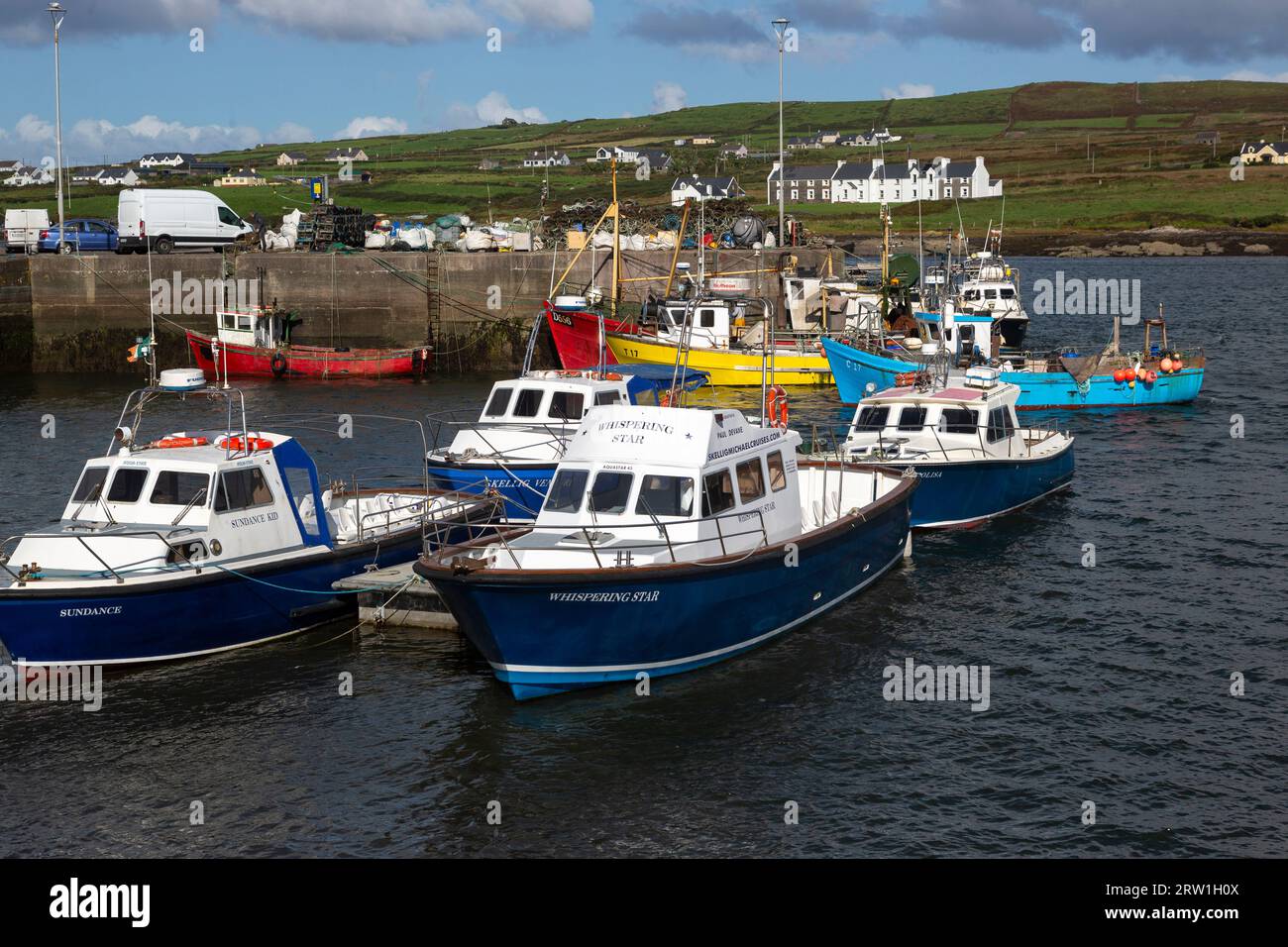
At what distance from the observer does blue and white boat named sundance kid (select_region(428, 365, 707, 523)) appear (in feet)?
93.5

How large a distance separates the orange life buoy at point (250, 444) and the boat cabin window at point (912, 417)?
14.7 metres

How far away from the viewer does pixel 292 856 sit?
15664 mm

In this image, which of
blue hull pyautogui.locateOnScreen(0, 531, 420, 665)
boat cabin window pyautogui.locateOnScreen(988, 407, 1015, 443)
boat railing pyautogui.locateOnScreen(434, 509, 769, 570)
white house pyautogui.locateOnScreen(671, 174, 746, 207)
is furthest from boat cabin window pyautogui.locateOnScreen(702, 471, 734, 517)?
white house pyautogui.locateOnScreen(671, 174, 746, 207)

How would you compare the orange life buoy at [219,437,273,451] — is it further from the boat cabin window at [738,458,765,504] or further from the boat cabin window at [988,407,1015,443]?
the boat cabin window at [988,407,1015,443]

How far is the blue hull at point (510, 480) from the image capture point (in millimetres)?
28375

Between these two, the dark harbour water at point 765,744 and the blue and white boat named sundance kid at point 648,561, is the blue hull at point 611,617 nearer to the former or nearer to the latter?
the blue and white boat named sundance kid at point 648,561

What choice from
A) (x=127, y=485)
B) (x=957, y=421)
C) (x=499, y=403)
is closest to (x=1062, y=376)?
(x=957, y=421)

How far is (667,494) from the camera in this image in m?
20.8

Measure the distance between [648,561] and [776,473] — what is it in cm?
381

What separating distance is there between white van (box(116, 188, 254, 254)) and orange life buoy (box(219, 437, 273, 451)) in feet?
132

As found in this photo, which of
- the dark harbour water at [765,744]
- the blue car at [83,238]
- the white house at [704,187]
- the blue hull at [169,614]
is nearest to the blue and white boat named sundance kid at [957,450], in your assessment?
the dark harbour water at [765,744]

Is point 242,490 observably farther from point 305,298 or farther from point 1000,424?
point 305,298
